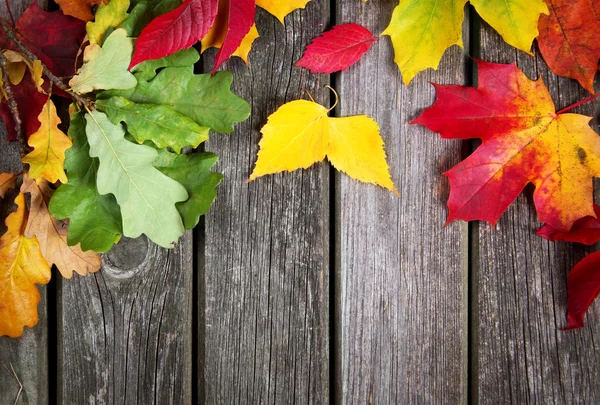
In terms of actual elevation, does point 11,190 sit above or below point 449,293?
above

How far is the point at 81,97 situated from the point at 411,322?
2.29ft

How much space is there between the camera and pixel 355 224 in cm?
94

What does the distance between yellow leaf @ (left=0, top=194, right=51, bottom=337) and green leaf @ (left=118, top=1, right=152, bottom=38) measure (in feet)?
1.11

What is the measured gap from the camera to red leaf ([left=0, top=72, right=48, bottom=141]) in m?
0.88

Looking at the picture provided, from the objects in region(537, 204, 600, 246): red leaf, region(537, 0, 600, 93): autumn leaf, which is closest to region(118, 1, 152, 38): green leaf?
region(537, 0, 600, 93): autumn leaf

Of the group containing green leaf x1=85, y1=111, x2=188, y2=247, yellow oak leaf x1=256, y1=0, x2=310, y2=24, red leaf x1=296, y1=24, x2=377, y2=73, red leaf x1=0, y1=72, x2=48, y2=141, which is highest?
yellow oak leaf x1=256, y1=0, x2=310, y2=24

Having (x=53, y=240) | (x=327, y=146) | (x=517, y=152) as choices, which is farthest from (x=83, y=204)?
(x=517, y=152)

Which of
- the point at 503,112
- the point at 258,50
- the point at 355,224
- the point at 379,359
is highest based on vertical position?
the point at 258,50

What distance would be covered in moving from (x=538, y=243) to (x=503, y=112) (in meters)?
0.26

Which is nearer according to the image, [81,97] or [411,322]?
[81,97]

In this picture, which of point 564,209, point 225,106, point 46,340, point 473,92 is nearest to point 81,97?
point 225,106

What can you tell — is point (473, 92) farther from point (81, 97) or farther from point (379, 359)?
point (81, 97)

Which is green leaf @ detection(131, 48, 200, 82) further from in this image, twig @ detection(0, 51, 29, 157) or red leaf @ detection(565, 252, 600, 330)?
red leaf @ detection(565, 252, 600, 330)

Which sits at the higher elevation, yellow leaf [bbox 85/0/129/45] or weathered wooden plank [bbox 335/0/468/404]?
yellow leaf [bbox 85/0/129/45]
